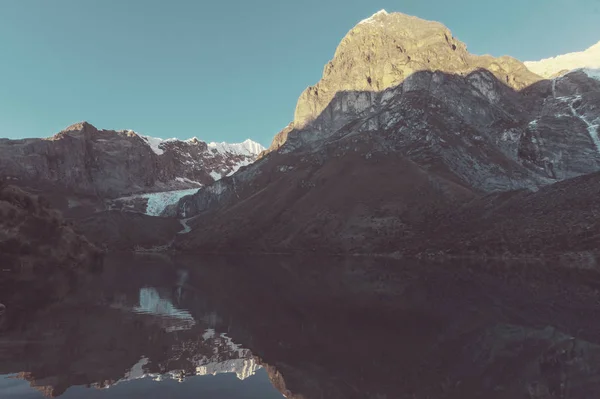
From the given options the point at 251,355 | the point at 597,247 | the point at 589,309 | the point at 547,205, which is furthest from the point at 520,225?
the point at 251,355

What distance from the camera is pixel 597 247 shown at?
134 m

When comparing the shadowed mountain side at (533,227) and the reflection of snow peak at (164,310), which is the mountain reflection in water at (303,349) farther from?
the shadowed mountain side at (533,227)

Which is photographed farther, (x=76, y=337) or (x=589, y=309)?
(x=589, y=309)

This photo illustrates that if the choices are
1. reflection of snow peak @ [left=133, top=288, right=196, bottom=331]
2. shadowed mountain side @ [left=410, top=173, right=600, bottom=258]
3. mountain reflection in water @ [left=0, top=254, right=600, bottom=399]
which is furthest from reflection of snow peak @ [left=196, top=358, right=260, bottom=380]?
shadowed mountain side @ [left=410, top=173, right=600, bottom=258]

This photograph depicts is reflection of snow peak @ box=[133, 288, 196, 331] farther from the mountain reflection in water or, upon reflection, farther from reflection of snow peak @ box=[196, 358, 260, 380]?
reflection of snow peak @ box=[196, 358, 260, 380]

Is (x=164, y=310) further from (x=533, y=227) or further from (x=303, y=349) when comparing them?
(x=533, y=227)

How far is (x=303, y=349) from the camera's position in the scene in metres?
28.7

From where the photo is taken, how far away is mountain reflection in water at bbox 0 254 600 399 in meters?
21.4

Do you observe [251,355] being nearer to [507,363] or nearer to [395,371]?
[395,371]

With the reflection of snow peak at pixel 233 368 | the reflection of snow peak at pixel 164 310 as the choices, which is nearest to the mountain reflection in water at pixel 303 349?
the reflection of snow peak at pixel 233 368

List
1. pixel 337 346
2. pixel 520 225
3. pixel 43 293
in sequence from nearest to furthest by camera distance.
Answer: pixel 337 346, pixel 43 293, pixel 520 225

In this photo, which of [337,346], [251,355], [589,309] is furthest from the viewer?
[589,309]

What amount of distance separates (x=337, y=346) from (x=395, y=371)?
647cm

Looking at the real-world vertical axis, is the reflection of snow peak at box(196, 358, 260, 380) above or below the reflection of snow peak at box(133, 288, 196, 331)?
above
